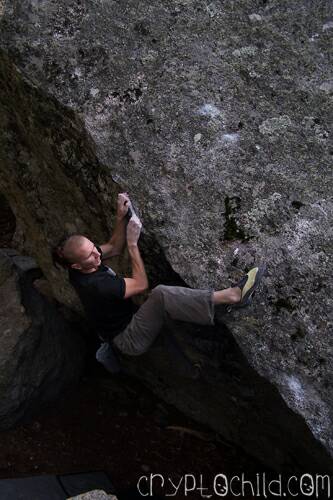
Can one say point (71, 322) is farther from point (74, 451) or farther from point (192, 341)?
point (192, 341)

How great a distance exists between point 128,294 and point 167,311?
13.4 inches

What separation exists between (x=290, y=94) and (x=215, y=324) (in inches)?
76.7

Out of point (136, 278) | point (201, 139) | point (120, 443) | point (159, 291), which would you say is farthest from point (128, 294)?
point (120, 443)

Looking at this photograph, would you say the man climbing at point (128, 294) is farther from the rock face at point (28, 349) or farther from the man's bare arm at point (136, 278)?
the rock face at point (28, 349)

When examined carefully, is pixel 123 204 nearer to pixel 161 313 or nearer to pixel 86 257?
pixel 86 257

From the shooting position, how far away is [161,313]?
453 centimetres

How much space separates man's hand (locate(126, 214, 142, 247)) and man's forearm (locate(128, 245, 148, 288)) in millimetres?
38

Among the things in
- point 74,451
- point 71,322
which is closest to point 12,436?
point 74,451

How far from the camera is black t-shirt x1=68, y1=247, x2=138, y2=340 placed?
14.6ft

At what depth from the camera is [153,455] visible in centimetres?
585

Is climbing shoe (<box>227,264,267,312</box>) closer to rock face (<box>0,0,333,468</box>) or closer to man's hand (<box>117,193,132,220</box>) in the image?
rock face (<box>0,0,333,468</box>)

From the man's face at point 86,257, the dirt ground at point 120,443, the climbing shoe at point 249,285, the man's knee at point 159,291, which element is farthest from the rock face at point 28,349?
the climbing shoe at point 249,285

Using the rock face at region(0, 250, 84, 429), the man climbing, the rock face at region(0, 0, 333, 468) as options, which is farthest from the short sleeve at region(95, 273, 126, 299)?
the rock face at region(0, 250, 84, 429)

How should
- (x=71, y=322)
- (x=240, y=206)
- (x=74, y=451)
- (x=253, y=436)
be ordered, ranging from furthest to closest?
1. (x=71, y=322)
2. (x=74, y=451)
3. (x=253, y=436)
4. (x=240, y=206)
